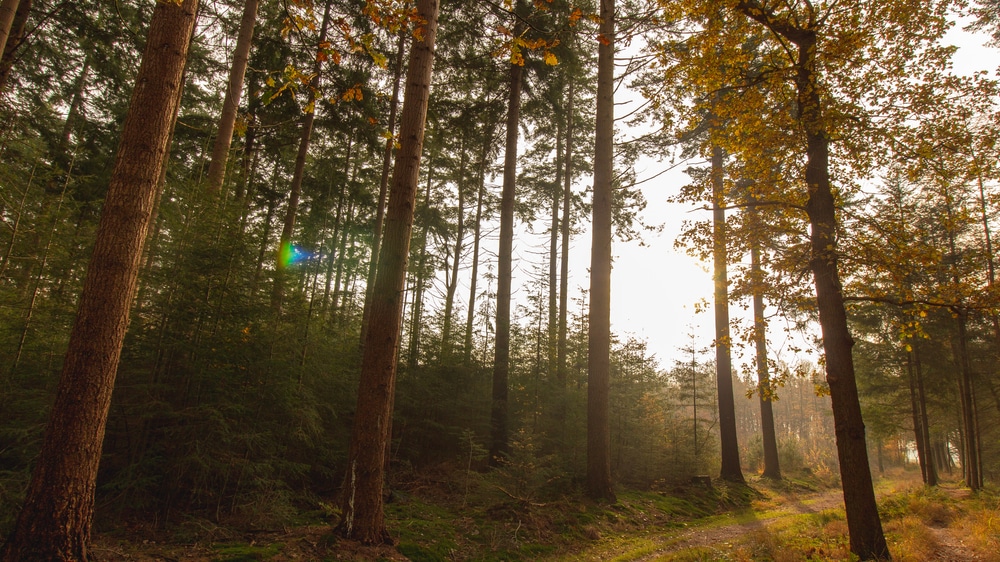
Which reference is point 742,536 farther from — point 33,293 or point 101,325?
point 33,293

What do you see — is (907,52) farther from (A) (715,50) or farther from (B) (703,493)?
(B) (703,493)

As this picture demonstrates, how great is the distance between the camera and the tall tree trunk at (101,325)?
9.57 feet

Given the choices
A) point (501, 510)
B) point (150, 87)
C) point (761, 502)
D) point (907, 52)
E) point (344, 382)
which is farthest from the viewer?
point (761, 502)

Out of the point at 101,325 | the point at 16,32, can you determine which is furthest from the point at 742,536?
the point at 16,32

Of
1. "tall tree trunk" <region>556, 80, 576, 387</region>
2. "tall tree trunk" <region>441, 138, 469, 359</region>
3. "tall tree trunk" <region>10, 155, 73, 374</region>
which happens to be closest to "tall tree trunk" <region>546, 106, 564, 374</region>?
"tall tree trunk" <region>556, 80, 576, 387</region>

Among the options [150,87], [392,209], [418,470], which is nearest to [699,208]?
[392,209]

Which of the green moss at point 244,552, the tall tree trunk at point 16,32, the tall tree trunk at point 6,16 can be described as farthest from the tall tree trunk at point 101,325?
the tall tree trunk at point 16,32

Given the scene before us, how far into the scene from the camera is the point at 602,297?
10.1 m

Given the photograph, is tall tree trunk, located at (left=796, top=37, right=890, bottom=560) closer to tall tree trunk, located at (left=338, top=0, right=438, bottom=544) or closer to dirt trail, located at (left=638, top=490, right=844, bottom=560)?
dirt trail, located at (left=638, top=490, right=844, bottom=560)

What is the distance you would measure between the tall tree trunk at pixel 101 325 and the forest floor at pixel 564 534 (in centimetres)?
74

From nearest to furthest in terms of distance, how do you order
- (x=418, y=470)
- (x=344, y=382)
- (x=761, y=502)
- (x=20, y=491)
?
1. (x=20, y=491)
2. (x=344, y=382)
3. (x=418, y=470)
4. (x=761, y=502)

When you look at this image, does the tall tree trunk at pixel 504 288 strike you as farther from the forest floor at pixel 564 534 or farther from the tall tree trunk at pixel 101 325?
the tall tree trunk at pixel 101 325

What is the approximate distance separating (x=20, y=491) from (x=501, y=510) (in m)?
5.95

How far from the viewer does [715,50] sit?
302 inches
